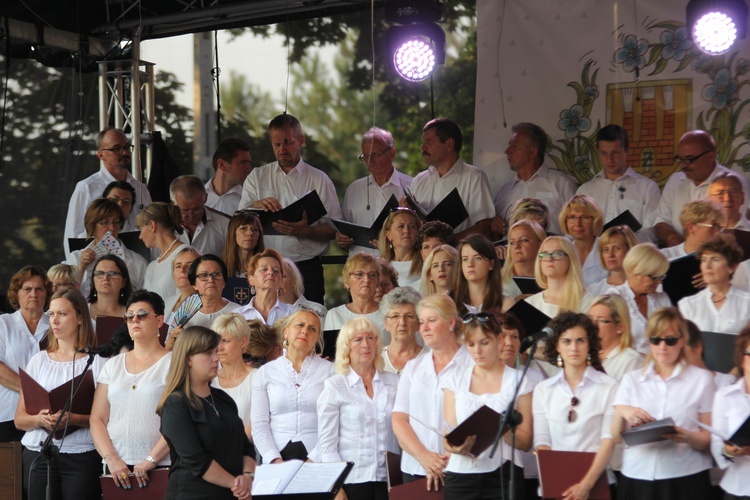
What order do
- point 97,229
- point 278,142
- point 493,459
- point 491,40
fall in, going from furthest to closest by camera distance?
point 491,40 → point 278,142 → point 97,229 → point 493,459

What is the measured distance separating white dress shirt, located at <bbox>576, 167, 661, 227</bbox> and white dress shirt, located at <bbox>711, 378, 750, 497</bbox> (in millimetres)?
2776

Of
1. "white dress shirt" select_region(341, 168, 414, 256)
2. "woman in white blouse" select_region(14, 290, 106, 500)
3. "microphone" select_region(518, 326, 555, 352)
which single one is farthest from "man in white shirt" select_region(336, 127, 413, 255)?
"microphone" select_region(518, 326, 555, 352)

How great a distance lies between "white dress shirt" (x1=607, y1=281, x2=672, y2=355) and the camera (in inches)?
231

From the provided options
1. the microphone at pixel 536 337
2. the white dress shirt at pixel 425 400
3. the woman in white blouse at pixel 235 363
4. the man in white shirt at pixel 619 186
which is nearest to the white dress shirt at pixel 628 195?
the man in white shirt at pixel 619 186

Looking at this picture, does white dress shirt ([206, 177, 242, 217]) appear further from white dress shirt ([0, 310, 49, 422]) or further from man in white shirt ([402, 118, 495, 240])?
white dress shirt ([0, 310, 49, 422])

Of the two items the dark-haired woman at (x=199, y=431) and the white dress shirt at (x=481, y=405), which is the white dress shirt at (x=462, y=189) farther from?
the dark-haired woman at (x=199, y=431)

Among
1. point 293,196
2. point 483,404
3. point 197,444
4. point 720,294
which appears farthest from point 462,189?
point 197,444

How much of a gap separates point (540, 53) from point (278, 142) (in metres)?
2.10

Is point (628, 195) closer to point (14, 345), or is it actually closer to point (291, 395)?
point (291, 395)

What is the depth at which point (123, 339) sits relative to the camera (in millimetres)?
6164

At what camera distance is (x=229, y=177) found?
8.66 meters

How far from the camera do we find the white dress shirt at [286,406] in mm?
5766

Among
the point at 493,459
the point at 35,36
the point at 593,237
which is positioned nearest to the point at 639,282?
the point at 593,237

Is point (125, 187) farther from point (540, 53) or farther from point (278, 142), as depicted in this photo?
point (540, 53)
